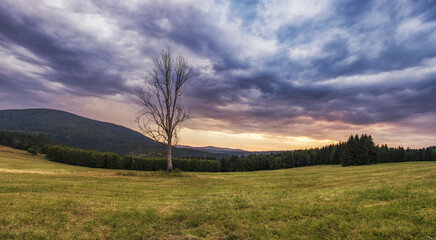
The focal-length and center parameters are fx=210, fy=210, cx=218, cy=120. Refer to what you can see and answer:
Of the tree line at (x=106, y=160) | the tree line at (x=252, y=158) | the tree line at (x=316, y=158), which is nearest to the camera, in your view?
the tree line at (x=252, y=158)

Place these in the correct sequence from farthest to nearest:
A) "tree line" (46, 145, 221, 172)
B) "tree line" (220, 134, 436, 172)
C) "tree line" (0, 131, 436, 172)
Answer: "tree line" (220, 134, 436, 172)
"tree line" (46, 145, 221, 172)
"tree line" (0, 131, 436, 172)

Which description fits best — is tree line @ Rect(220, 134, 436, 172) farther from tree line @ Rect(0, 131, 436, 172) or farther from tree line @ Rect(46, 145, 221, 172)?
tree line @ Rect(46, 145, 221, 172)

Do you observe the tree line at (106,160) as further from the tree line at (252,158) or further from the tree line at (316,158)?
the tree line at (316,158)

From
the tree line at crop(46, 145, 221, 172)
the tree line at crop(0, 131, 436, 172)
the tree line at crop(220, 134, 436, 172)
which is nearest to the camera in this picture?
the tree line at crop(0, 131, 436, 172)

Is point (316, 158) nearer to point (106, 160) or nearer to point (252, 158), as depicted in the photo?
point (252, 158)

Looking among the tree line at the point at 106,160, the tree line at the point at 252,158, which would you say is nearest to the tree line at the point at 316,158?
the tree line at the point at 252,158

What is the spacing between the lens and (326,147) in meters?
116

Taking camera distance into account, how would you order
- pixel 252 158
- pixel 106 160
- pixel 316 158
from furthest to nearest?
1. pixel 252 158
2. pixel 316 158
3. pixel 106 160

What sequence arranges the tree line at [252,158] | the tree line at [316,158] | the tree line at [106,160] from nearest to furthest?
the tree line at [252,158], the tree line at [106,160], the tree line at [316,158]

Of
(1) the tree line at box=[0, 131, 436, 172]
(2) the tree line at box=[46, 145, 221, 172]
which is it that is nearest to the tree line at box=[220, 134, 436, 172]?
(1) the tree line at box=[0, 131, 436, 172]

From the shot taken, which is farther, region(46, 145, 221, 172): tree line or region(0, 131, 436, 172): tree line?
region(46, 145, 221, 172): tree line

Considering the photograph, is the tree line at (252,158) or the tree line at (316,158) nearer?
the tree line at (252,158)

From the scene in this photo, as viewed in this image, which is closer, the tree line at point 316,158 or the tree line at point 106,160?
the tree line at point 106,160

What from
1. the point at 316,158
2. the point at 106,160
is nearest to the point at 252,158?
the point at 316,158
